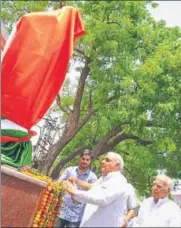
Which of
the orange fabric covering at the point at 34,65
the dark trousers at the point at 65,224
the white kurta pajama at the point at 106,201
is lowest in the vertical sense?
the dark trousers at the point at 65,224

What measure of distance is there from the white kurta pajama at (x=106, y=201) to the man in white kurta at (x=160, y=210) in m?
0.19

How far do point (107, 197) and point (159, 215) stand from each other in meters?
0.48

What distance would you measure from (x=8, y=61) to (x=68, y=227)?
1.92 meters

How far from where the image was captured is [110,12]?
12680 mm

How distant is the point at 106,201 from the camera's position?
354 centimetres

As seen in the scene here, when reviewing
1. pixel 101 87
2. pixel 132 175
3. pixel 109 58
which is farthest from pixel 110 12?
pixel 132 175

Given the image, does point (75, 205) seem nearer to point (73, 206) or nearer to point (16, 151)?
point (73, 206)

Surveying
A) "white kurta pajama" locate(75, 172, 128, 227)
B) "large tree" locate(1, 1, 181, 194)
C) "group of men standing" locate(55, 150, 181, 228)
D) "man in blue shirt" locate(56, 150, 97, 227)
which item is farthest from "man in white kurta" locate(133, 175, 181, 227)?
"large tree" locate(1, 1, 181, 194)

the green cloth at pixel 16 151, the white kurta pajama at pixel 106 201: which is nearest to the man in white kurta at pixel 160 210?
the white kurta pajama at pixel 106 201

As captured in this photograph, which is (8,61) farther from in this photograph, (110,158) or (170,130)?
(170,130)

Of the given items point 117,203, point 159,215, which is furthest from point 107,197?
point 159,215

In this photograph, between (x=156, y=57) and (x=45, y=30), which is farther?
(x=156, y=57)

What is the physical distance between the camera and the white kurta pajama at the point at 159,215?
11.9 ft

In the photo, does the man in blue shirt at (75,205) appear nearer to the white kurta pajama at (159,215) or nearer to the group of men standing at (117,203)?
the group of men standing at (117,203)
